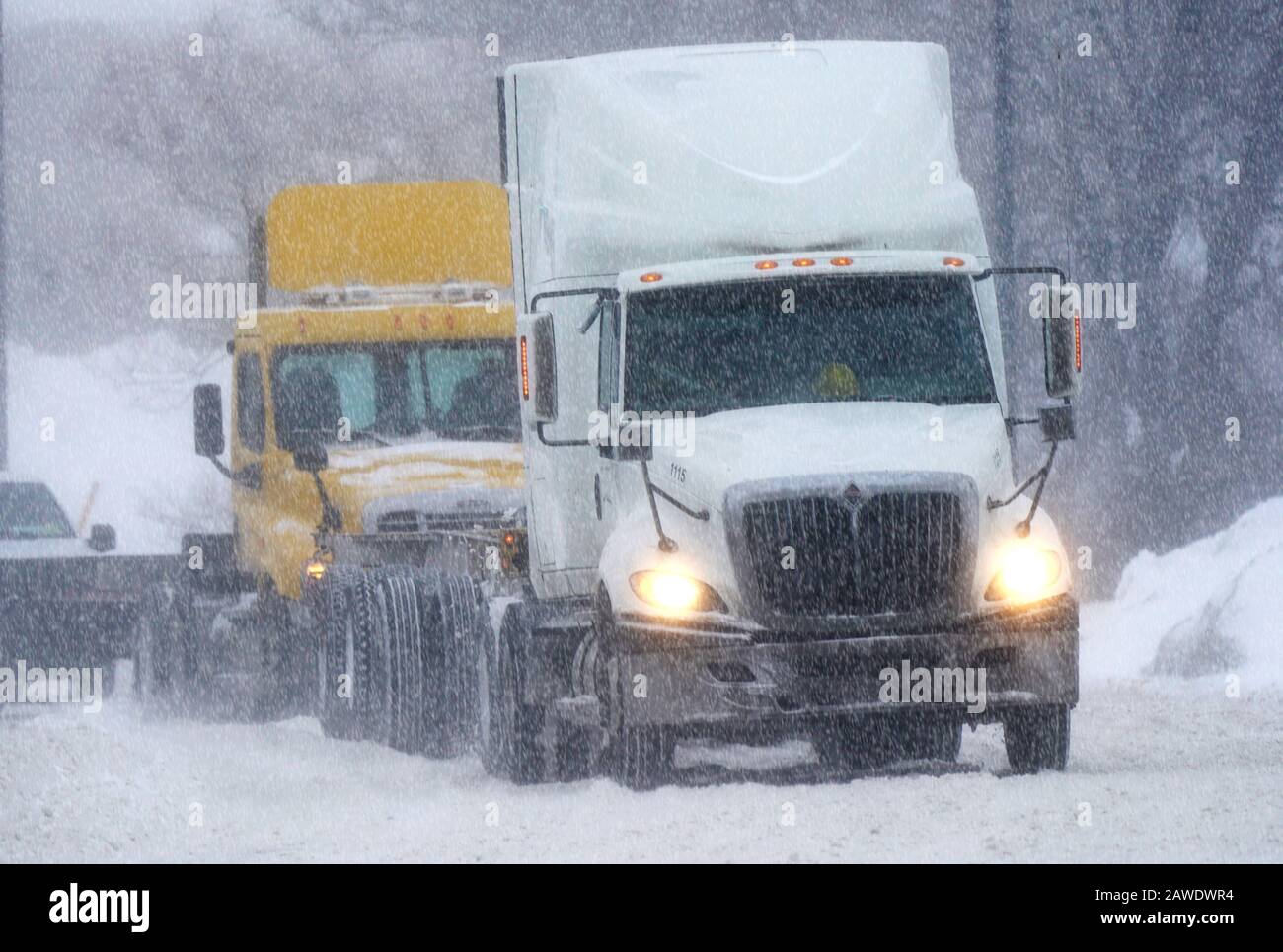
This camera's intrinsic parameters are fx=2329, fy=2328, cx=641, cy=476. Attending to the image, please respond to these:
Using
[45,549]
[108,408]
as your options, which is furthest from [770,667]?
[108,408]

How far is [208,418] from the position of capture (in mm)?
16188

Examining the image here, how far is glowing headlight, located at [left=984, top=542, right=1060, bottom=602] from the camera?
11031 mm

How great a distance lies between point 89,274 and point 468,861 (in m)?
40.2

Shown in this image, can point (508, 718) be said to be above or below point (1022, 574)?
below

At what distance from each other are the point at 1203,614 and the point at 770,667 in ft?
24.4

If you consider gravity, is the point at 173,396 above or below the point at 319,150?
below

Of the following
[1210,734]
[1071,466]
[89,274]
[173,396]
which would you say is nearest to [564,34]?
[1071,466]

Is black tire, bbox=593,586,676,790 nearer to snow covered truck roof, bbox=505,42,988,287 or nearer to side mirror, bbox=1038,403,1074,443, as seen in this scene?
snow covered truck roof, bbox=505,42,988,287

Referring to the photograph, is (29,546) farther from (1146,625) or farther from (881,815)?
(881,815)

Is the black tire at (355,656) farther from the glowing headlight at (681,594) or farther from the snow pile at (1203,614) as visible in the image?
the snow pile at (1203,614)

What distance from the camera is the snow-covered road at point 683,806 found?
9828mm

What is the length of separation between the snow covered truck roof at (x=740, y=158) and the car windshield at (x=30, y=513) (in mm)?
10680

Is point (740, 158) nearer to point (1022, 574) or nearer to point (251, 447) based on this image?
point (1022, 574)

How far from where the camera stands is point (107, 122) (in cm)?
4766
